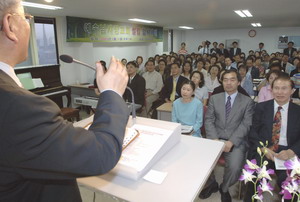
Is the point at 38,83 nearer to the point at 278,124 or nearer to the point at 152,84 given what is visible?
the point at 152,84

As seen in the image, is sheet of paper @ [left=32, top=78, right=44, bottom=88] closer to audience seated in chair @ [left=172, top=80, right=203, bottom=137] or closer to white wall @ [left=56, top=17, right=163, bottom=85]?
white wall @ [left=56, top=17, right=163, bottom=85]

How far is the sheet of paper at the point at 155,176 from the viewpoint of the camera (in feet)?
3.15

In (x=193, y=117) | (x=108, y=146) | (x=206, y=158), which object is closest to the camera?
(x=108, y=146)

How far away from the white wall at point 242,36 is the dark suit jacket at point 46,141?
12673 millimetres

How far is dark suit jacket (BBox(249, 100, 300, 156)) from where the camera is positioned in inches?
85.1

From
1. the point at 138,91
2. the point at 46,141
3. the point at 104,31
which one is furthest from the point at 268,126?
the point at 104,31

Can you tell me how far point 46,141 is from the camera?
20.7 inches

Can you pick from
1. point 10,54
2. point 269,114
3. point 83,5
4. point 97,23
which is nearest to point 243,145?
point 269,114

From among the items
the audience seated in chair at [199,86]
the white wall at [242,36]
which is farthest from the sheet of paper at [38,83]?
the white wall at [242,36]

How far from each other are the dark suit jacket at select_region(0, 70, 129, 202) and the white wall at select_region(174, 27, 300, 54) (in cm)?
1267

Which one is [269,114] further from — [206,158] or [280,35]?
[280,35]

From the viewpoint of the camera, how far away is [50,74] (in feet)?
16.4

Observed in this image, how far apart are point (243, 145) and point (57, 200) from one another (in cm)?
210

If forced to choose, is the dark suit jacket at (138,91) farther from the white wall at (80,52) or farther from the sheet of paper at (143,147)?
the sheet of paper at (143,147)
